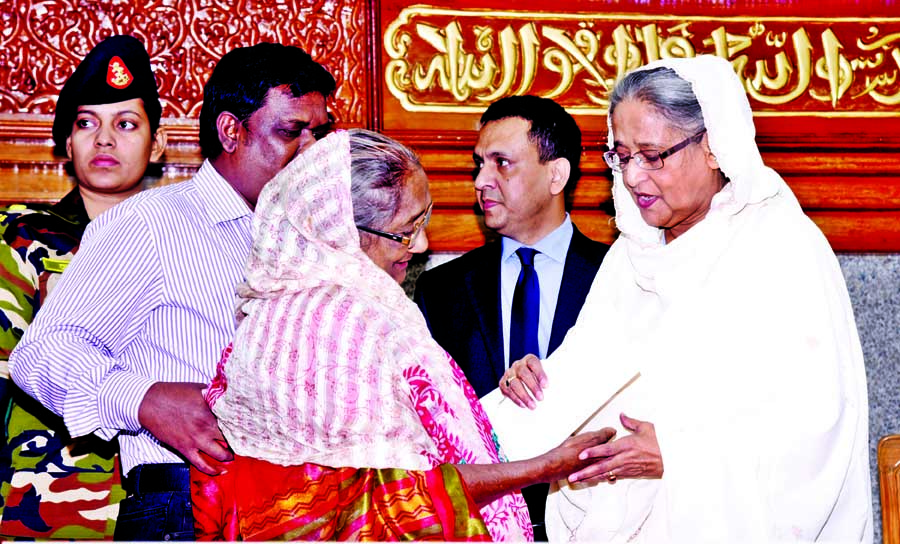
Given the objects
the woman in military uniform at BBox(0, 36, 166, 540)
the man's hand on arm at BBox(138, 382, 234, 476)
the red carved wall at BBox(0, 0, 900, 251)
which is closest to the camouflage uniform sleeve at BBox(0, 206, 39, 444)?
the woman in military uniform at BBox(0, 36, 166, 540)

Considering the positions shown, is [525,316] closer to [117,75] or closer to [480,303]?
[480,303]

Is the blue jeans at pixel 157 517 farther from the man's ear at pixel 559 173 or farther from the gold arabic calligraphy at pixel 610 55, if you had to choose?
the gold arabic calligraphy at pixel 610 55

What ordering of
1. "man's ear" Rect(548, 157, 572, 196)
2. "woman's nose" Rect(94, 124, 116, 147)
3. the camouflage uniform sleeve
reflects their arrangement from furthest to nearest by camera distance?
"man's ear" Rect(548, 157, 572, 196) → "woman's nose" Rect(94, 124, 116, 147) → the camouflage uniform sleeve

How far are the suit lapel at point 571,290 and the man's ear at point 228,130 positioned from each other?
107 cm

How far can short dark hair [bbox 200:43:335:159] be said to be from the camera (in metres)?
2.85

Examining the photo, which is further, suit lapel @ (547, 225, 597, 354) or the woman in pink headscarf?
suit lapel @ (547, 225, 597, 354)

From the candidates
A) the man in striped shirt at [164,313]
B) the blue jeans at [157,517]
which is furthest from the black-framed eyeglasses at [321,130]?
the blue jeans at [157,517]

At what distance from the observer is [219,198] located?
9.00 ft

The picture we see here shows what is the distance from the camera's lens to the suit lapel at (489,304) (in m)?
3.31

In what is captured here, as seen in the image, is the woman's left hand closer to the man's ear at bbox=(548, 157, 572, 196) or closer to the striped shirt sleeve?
the striped shirt sleeve

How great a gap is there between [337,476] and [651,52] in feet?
7.39

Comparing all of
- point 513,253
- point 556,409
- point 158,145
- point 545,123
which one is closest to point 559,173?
point 545,123

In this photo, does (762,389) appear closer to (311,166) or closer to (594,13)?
(311,166)

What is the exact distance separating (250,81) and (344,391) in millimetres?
1052
